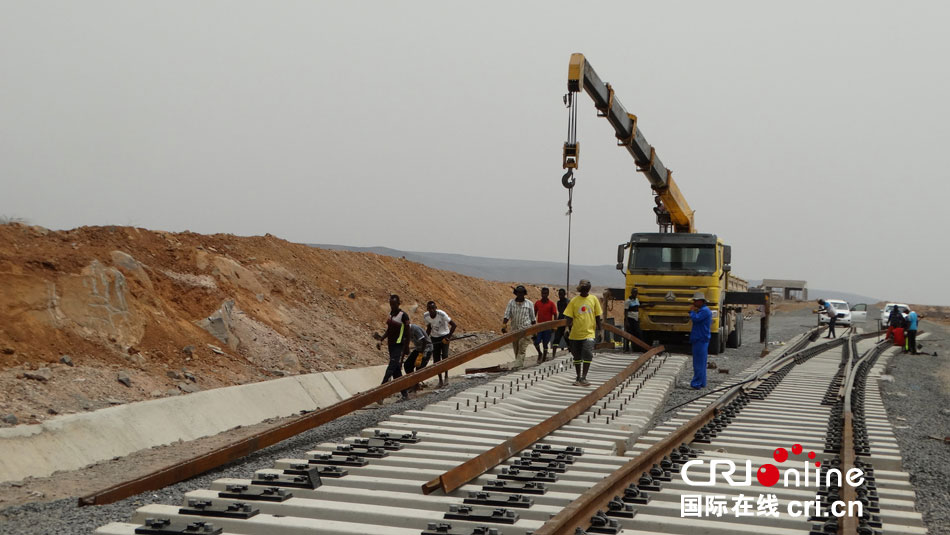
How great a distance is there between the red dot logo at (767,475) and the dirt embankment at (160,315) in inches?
328

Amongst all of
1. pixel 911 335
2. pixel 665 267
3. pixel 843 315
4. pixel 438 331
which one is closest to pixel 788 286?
pixel 843 315

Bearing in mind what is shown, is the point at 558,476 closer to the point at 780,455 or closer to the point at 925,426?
the point at 780,455

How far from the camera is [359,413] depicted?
11.3m

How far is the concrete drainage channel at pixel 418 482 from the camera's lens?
542 centimetres

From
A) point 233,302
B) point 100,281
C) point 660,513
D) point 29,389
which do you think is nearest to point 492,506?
point 660,513

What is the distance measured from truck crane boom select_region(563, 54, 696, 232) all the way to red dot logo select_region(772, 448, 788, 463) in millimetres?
9873

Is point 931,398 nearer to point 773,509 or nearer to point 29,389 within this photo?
point 773,509

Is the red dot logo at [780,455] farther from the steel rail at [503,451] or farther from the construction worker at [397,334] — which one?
the construction worker at [397,334]

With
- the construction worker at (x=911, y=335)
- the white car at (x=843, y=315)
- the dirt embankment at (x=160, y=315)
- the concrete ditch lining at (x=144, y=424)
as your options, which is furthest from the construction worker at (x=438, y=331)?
the white car at (x=843, y=315)

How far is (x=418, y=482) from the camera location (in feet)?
21.7

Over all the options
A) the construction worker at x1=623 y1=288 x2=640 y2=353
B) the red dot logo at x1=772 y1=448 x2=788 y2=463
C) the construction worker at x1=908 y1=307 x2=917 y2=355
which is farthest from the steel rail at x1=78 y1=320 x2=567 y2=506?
the construction worker at x1=908 y1=307 x2=917 y2=355

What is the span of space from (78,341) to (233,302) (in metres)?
4.80

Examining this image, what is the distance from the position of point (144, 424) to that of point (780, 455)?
789 cm

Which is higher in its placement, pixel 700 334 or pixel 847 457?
pixel 700 334
